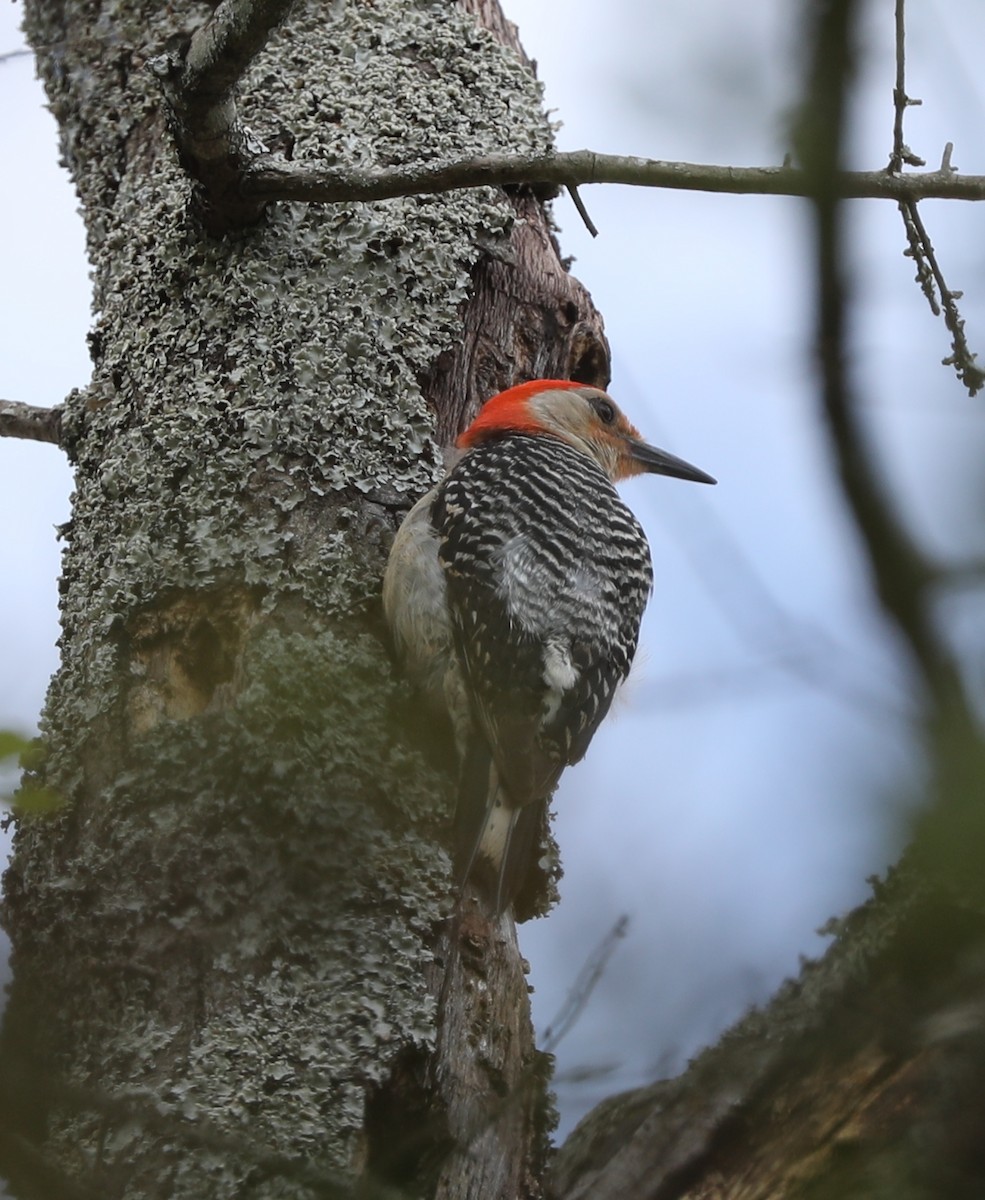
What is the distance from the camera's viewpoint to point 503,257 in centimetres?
404

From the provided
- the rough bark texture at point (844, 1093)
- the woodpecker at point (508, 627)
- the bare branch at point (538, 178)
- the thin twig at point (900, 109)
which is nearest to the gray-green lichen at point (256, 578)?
the woodpecker at point (508, 627)

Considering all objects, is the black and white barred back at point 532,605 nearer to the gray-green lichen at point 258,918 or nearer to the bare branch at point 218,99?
the gray-green lichen at point 258,918

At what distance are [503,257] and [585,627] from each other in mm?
1240

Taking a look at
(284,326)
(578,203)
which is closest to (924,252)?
(578,203)

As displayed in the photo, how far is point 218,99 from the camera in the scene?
3232mm

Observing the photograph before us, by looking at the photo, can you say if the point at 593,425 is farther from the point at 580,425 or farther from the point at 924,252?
the point at 924,252

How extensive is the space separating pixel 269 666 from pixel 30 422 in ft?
4.28

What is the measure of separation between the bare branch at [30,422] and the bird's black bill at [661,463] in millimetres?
2094

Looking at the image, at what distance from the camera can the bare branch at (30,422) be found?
3.82 m

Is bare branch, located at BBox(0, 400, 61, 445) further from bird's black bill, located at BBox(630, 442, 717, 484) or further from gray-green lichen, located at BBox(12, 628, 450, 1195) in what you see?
bird's black bill, located at BBox(630, 442, 717, 484)

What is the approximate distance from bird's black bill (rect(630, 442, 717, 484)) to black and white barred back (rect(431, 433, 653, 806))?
1094 millimetres

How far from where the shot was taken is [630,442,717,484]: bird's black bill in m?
4.95

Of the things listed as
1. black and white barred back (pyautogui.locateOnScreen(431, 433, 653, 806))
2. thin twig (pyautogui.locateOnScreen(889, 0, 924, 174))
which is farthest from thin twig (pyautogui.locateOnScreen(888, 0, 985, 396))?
black and white barred back (pyautogui.locateOnScreen(431, 433, 653, 806))

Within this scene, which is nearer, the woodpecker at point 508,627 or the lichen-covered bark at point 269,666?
the lichen-covered bark at point 269,666
